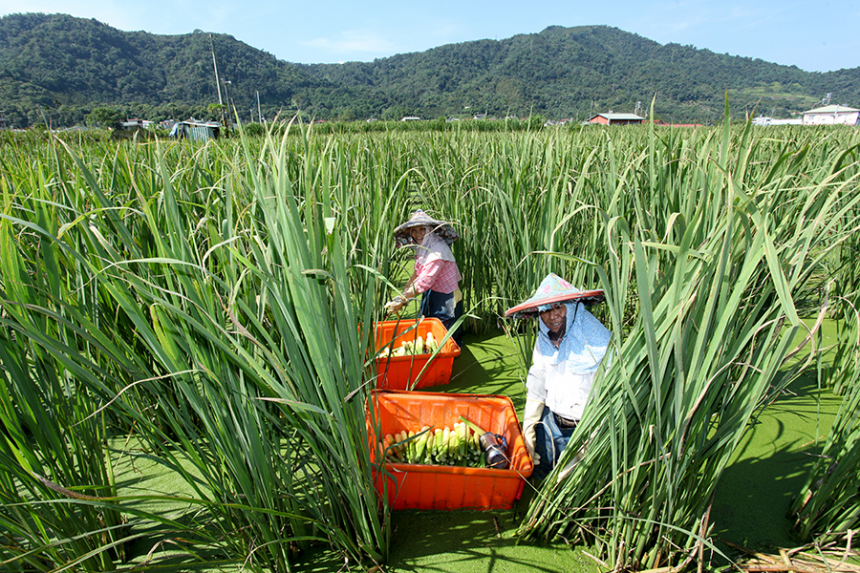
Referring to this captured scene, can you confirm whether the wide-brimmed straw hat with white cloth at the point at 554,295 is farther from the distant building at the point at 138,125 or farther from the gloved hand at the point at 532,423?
the distant building at the point at 138,125

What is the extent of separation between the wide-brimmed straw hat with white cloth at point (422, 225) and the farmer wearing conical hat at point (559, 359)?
1.11m

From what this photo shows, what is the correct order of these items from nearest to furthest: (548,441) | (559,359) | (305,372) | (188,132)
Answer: (305,372)
(559,359)
(548,441)
(188,132)

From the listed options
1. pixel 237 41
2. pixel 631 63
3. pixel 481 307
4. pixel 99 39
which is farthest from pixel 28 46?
pixel 631 63

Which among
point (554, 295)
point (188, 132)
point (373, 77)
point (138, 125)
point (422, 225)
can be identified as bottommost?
point (554, 295)

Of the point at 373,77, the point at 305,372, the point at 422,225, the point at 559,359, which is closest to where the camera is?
the point at 305,372

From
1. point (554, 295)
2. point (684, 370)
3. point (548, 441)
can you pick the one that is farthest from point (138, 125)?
point (684, 370)

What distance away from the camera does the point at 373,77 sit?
106188 millimetres

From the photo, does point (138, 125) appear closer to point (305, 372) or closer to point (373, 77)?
point (305, 372)

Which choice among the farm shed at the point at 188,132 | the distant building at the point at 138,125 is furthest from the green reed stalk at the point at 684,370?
the farm shed at the point at 188,132

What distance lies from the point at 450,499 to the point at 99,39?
11768 centimetres

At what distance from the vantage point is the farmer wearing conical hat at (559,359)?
1597mm

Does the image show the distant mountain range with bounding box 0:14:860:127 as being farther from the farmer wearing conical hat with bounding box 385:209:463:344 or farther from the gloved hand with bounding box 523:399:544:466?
the gloved hand with bounding box 523:399:544:466

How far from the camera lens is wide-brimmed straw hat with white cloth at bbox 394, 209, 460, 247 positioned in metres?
2.64

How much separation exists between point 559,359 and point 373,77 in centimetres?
11847
